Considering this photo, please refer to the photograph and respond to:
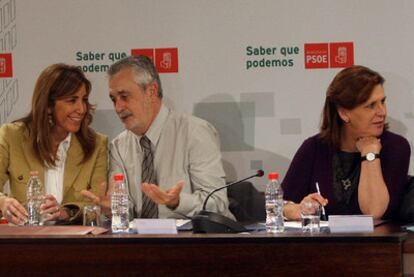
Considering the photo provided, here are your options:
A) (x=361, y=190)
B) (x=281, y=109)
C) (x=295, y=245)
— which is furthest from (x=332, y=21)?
(x=295, y=245)

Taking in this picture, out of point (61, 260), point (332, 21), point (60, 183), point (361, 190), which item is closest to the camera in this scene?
point (61, 260)

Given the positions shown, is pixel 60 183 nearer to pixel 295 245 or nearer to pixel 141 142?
pixel 141 142

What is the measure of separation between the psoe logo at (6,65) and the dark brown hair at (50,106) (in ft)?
1.92

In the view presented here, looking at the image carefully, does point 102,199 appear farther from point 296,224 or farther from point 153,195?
point 296,224

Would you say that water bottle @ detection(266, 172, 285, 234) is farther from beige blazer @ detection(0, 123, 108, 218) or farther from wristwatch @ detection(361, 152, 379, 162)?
beige blazer @ detection(0, 123, 108, 218)

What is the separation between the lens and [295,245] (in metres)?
2.53

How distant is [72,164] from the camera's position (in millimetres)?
3908

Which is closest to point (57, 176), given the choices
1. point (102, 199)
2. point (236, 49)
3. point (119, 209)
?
point (102, 199)

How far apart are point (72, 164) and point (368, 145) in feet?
4.82

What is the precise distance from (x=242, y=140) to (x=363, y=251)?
6.14 feet

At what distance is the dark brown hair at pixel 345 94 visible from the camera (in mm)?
3510

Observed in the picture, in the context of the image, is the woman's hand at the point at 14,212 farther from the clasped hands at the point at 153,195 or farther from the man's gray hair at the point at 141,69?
the man's gray hair at the point at 141,69

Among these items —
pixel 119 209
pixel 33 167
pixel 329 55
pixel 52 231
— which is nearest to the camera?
pixel 52 231

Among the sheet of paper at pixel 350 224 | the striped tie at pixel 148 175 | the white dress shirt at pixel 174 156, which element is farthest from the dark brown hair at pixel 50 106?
the sheet of paper at pixel 350 224
